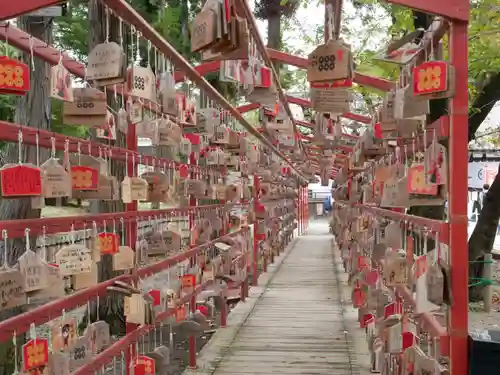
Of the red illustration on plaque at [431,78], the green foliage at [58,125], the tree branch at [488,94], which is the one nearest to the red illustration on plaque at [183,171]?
the red illustration on plaque at [431,78]

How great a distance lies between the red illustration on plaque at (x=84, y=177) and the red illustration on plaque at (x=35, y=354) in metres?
0.61

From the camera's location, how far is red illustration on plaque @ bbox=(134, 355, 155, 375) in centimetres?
302

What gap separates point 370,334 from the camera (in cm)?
430

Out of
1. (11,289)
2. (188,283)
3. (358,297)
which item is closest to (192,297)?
(188,283)

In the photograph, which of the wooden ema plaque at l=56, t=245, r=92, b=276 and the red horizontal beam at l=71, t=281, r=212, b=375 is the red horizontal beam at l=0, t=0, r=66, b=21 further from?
the red horizontal beam at l=71, t=281, r=212, b=375

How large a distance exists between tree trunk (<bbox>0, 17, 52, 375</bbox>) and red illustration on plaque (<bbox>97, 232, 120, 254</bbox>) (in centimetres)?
89

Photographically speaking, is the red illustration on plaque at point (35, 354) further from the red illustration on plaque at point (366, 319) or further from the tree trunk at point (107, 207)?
the red illustration on plaque at point (366, 319)

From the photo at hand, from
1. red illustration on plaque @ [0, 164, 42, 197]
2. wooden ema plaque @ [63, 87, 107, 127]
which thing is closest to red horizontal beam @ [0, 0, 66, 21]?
red illustration on plaque @ [0, 164, 42, 197]

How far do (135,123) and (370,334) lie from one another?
7.02 ft

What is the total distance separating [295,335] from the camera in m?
5.38

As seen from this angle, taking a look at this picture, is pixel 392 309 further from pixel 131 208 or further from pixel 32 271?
pixel 32 271

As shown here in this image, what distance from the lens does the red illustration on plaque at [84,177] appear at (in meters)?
2.46

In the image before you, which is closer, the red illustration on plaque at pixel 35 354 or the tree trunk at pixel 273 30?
the red illustration on plaque at pixel 35 354

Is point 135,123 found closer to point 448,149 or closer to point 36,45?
point 36,45
